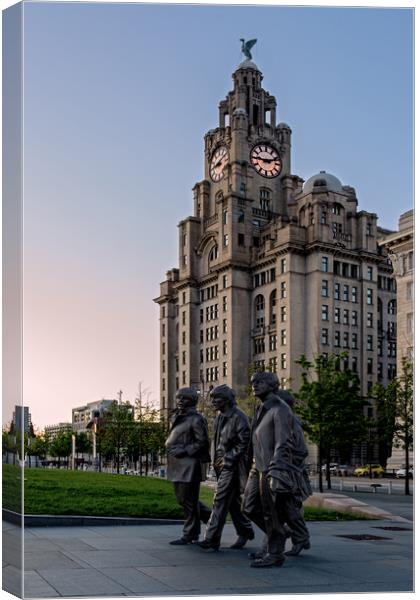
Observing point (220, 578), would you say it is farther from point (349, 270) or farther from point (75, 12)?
point (349, 270)

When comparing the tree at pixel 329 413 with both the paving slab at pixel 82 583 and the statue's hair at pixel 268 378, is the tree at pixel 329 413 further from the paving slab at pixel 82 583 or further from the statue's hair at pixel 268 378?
the paving slab at pixel 82 583

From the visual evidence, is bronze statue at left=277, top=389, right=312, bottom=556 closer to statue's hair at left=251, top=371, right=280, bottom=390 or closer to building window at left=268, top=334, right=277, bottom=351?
statue's hair at left=251, top=371, right=280, bottom=390

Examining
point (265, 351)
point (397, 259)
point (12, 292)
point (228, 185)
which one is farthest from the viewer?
point (265, 351)

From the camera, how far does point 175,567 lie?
34.8ft

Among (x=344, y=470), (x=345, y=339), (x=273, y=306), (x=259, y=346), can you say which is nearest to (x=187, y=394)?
(x=344, y=470)

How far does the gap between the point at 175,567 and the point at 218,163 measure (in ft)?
158

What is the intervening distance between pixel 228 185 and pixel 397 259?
20.6 meters

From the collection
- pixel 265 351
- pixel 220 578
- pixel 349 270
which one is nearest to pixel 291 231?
pixel 349 270

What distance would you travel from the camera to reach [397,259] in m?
42.9

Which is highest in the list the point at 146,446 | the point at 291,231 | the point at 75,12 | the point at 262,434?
the point at 291,231

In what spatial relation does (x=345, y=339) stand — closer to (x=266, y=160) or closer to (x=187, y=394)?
(x=266, y=160)

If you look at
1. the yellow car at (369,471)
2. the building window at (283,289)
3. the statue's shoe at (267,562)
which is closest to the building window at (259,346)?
the building window at (283,289)

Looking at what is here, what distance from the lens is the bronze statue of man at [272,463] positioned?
35.3 feet

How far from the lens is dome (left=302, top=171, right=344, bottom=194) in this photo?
2641 inches
